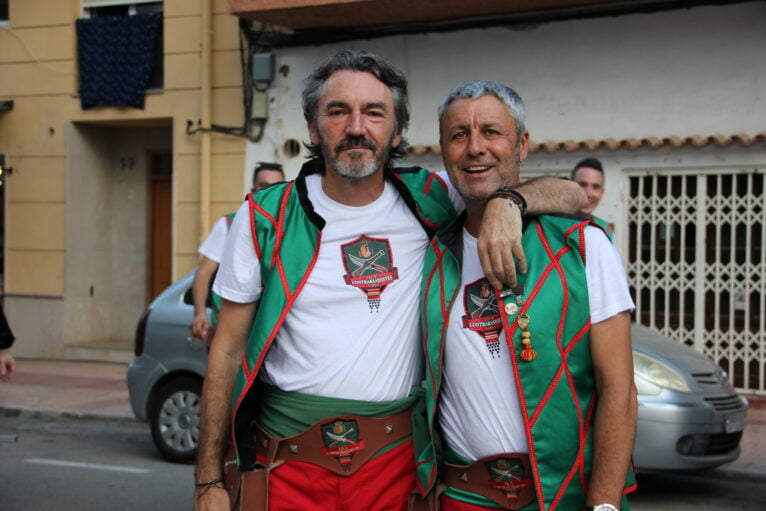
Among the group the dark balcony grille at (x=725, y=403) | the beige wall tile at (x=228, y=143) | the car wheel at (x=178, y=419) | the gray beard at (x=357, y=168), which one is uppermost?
the beige wall tile at (x=228, y=143)

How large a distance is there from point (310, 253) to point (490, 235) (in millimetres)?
607

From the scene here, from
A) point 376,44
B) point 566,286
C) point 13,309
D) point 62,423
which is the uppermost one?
point 376,44

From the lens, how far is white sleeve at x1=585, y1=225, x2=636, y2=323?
2.43 m

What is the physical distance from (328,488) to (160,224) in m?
11.8

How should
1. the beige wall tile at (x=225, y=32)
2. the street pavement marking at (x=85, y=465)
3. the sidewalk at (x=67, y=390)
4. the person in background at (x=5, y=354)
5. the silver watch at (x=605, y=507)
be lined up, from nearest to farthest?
the silver watch at (x=605, y=507), the person in background at (x=5, y=354), the street pavement marking at (x=85, y=465), the sidewalk at (x=67, y=390), the beige wall tile at (x=225, y=32)

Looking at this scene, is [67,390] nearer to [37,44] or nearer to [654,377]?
[37,44]

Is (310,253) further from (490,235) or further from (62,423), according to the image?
(62,423)

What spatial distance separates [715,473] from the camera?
23.3ft

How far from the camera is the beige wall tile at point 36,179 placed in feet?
44.1

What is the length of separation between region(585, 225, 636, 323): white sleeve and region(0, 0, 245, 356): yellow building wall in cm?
1018

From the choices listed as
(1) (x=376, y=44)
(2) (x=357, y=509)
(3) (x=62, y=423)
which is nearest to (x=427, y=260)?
(2) (x=357, y=509)

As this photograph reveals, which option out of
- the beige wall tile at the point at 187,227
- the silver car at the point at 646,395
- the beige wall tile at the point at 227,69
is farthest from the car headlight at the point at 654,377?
the beige wall tile at the point at 227,69

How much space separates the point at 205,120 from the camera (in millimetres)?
12219

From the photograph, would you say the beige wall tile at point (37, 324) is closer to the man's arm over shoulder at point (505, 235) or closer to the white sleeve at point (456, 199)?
the white sleeve at point (456, 199)
